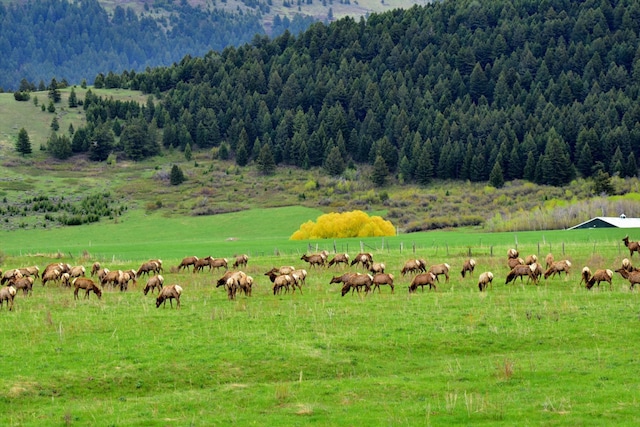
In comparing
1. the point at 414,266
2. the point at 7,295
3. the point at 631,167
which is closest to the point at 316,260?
the point at 414,266

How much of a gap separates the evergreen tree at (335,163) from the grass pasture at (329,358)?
5480 inches

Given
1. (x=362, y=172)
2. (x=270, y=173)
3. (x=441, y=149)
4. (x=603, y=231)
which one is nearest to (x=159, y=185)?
(x=270, y=173)

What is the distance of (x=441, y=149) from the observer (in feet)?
613

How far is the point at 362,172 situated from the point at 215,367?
532ft

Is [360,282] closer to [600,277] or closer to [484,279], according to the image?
[484,279]

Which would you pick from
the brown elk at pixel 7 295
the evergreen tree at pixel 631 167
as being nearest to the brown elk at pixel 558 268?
the brown elk at pixel 7 295

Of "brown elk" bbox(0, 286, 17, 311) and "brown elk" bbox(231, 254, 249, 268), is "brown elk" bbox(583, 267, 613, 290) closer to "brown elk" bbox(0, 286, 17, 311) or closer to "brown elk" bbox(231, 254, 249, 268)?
"brown elk" bbox(231, 254, 249, 268)

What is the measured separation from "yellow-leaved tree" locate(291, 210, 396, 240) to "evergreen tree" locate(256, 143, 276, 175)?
77.7 m

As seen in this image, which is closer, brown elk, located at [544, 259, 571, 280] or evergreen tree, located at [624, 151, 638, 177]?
brown elk, located at [544, 259, 571, 280]

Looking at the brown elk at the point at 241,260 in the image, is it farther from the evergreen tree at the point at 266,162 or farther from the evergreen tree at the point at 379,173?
the evergreen tree at the point at 266,162

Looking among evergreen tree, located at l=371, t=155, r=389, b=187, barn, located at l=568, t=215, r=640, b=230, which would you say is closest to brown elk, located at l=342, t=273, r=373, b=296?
barn, located at l=568, t=215, r=640, b=230

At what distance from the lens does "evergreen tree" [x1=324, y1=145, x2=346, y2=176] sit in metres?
193

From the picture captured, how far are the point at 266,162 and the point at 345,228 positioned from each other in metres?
80.4

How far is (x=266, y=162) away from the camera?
198 metres
